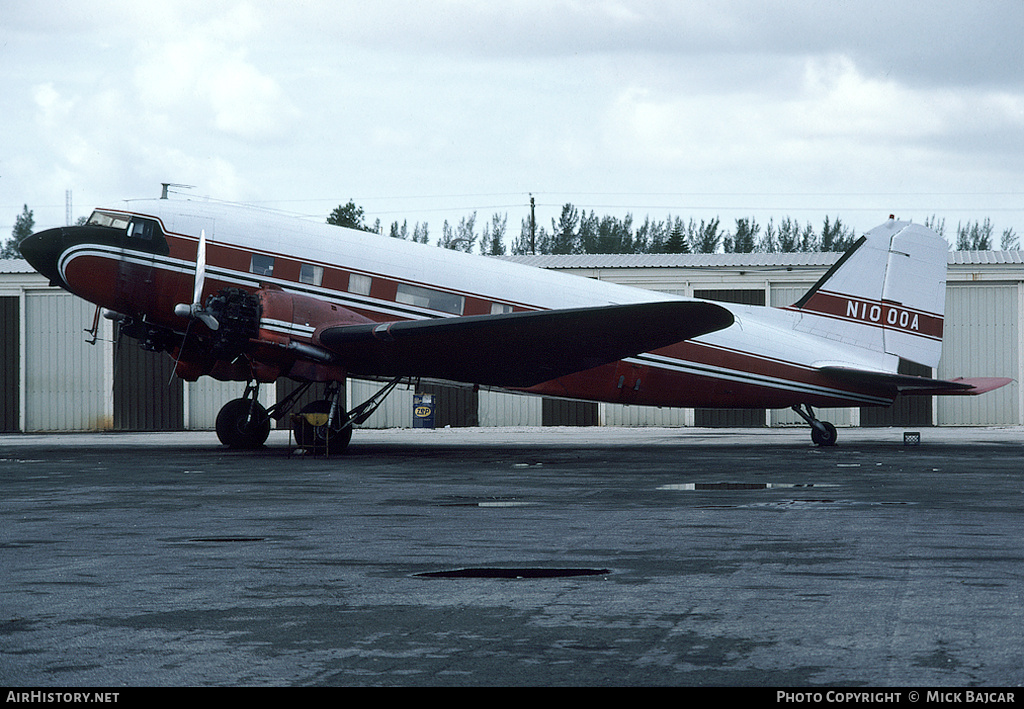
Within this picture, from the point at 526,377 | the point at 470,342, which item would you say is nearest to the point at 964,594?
the point at 470,342

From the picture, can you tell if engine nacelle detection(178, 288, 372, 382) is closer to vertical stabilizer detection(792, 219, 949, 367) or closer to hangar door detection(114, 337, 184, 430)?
vertical stabilizer detection(792, 219, 949, 367)

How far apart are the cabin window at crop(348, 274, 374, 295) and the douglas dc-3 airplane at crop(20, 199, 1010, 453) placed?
26 millimetres

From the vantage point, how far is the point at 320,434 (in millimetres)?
23469

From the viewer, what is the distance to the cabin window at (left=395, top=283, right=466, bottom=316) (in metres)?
24.5

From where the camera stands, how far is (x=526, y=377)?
25156mm

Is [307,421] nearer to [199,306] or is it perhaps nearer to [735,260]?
[199,306]

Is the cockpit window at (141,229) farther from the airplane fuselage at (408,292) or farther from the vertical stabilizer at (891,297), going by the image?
the vertical stabilizer at (891,297)

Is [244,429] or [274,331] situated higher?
[274,331]

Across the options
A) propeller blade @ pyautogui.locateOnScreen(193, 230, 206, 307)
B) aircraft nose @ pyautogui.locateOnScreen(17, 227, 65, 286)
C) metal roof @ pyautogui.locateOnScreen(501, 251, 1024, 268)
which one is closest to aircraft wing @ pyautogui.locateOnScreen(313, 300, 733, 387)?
propeller blade @ pyautogui.locateOnScreen(193, 230, 206, 307)

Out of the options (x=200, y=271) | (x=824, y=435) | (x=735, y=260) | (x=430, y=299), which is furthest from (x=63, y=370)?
(x=824, y=435)

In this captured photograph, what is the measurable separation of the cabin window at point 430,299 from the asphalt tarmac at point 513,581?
789 cm

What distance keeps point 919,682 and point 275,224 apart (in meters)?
20.7

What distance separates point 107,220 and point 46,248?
148 centimetres
